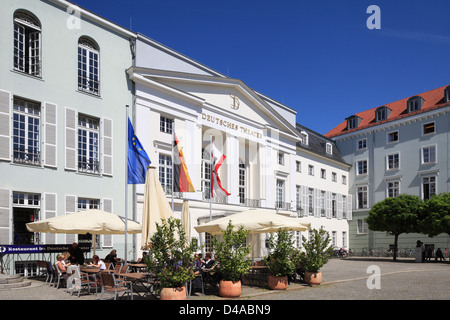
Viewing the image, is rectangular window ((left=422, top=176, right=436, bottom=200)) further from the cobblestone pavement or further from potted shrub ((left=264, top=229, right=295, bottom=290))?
potted shrub ((left=264, top=229, right=295, bottom=290))

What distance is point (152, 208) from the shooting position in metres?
12.8

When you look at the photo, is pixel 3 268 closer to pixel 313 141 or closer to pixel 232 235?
pixel 232 235

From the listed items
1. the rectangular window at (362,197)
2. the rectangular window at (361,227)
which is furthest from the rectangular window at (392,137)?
the rectangular window at (361,227)

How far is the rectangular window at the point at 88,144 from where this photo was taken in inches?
778

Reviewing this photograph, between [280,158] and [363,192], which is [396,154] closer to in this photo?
[363,192]

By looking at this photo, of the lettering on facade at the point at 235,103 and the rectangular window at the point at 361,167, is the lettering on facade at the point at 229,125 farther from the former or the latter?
the rectangular window at the point at 361,167

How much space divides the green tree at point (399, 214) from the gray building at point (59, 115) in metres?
19.5

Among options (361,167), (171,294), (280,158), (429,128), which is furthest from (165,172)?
(361,167)

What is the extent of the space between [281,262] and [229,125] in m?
16.5

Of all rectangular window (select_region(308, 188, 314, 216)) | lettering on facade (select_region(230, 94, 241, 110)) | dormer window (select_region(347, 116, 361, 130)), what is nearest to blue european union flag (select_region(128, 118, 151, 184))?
lettering on facade (select_region(230, 94, 241, 110))

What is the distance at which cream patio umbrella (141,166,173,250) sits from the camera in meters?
12.5

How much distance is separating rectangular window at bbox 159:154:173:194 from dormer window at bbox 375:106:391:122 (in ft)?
81.7

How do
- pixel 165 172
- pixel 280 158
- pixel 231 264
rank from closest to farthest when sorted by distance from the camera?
pixel 231 264 → pixel 165 172 → pixel 280 158
